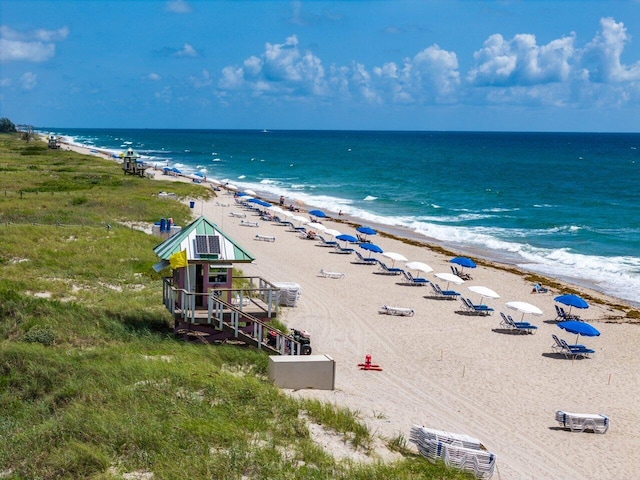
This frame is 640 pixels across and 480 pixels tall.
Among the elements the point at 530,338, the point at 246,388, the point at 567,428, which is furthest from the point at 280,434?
the point at 530,338

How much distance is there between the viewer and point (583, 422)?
1355cm

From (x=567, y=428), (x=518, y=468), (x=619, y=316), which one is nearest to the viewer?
(x=518, y=468)

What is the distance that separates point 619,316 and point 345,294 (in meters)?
10.0

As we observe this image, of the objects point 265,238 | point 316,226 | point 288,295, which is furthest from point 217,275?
point 316,226

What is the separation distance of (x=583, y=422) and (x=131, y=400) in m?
9.00

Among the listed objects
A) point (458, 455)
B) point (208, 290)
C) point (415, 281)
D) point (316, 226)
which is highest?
point (208, 290)

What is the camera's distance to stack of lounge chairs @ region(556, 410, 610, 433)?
13.5m

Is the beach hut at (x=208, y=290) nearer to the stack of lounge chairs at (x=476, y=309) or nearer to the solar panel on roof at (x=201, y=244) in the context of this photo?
the solar panel on roof at (x=201, y=244)

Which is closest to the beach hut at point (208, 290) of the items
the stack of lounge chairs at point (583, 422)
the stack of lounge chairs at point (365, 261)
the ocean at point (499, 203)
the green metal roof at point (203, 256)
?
the green metal roof at point (203, 256)

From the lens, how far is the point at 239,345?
15383mm

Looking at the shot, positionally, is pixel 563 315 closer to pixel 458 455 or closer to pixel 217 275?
pixel 217 275

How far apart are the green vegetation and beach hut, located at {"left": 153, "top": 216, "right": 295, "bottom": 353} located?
1.83 ft

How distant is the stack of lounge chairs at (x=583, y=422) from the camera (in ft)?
44.4

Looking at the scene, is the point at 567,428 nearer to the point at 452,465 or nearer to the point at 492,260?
the point at 452,465
